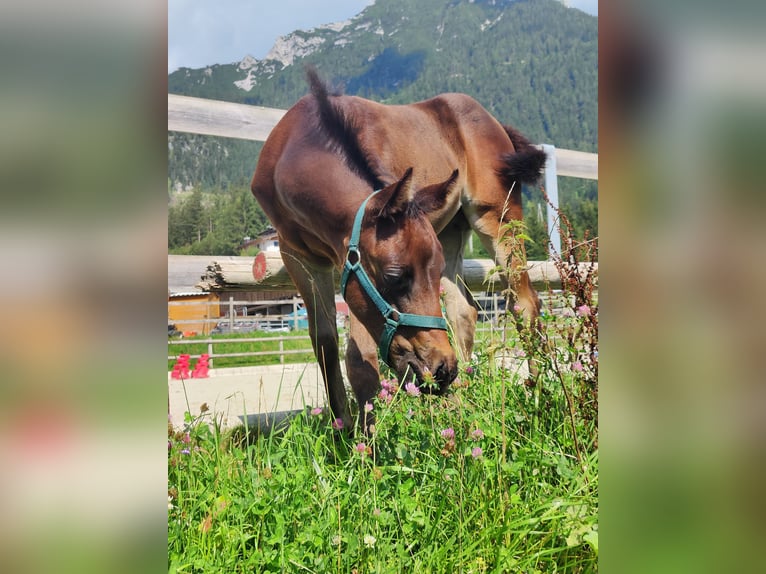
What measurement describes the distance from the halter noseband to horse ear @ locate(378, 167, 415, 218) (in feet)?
0.38

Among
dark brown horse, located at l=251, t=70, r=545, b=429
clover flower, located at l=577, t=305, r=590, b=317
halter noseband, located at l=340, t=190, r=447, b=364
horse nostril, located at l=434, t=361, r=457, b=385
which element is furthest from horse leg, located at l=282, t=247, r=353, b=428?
clover flower, located at l=577, t=305, r=590, b=317

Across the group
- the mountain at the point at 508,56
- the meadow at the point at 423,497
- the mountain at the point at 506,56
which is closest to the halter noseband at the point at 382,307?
the meadow at the point at 423,497

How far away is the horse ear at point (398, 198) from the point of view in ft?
6.59

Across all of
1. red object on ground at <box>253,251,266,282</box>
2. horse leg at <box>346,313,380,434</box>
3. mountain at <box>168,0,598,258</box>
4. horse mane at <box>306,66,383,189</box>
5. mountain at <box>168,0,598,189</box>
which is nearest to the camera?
horse leg at <box>346,313,380,434</box>

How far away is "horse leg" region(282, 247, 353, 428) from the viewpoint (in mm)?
2602

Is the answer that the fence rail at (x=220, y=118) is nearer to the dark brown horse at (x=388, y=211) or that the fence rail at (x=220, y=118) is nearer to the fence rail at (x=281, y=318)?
the dark brown horse at (x=388, y=211)

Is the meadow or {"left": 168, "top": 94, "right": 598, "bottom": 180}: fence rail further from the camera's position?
{"left": 168, "top": 94, "right": 598, "bottom": 180}: fence rail

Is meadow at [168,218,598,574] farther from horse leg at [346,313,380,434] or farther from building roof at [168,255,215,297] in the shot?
building roof at [168,255,215,297]

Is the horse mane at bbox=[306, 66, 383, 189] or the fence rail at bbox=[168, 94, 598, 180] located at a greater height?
the fence rail at bbox=[168, 94, 598, 180]
